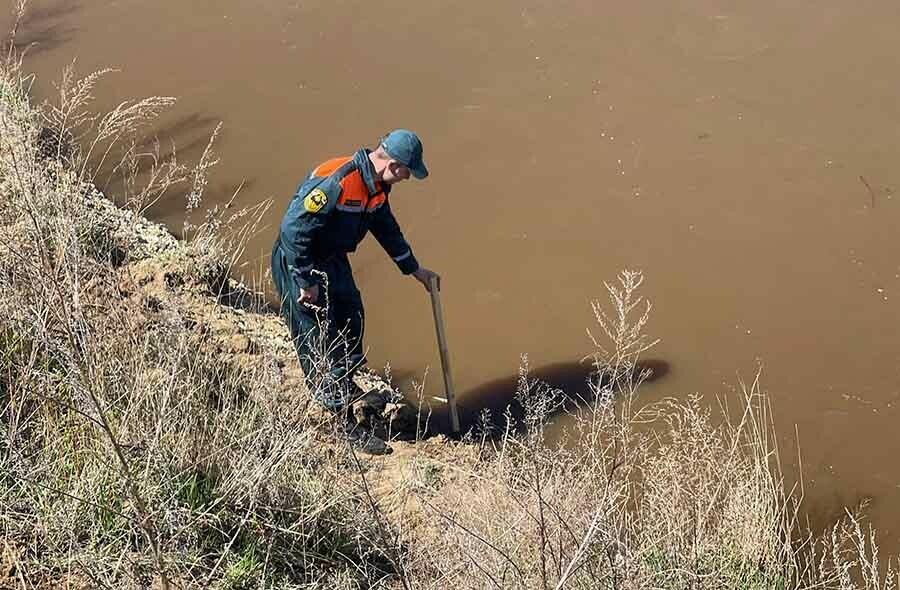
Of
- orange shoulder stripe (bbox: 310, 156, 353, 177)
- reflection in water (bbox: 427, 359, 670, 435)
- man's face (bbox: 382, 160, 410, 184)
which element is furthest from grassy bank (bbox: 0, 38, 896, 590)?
man's face (bbox: 382, 160, 410, 184)

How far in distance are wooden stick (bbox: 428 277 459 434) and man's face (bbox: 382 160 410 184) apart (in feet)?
2.45

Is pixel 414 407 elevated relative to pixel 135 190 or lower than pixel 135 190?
lower

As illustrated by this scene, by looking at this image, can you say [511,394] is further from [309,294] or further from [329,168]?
[329,168]

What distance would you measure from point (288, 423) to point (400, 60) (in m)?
4.78

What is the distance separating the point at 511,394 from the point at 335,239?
5.72 feet

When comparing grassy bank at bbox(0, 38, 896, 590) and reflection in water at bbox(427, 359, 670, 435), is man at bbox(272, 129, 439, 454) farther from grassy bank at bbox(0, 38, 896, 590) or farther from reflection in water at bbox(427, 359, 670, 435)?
reflection in water at bbox(427, 359, 670, 435)

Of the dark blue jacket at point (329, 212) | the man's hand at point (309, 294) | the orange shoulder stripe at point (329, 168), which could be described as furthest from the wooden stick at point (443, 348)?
the orange shoulder stripe at point (329, 168)

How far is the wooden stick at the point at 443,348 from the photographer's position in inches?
186

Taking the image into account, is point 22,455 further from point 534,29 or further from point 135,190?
point 534,29

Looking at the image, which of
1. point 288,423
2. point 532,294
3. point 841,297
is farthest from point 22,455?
point 841,297

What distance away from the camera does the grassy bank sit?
3.07 meters

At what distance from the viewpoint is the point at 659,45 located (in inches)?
297

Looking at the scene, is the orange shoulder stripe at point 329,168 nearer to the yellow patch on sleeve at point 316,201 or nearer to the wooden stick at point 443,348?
the yellow patch on sleeve at point 316,201

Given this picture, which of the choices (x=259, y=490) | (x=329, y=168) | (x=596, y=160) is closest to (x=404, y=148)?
(x=329, y=168)
